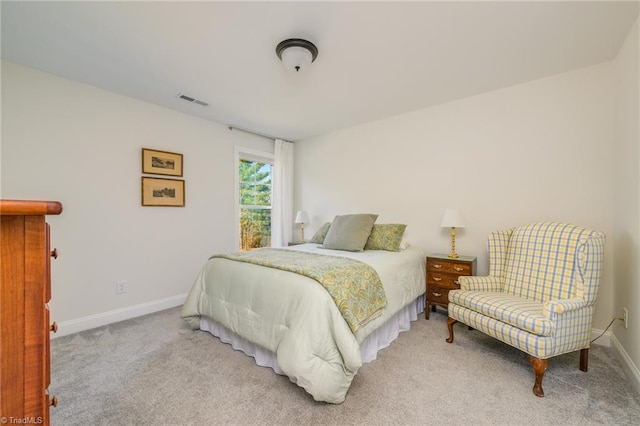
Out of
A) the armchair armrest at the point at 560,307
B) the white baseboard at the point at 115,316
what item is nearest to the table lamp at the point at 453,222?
the armchair armrest at the point at 560,307

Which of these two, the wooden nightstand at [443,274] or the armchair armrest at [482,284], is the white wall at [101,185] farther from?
the armchair armrest at [482,284]

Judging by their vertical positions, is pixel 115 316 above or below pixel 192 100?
below

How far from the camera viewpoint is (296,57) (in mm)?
2010

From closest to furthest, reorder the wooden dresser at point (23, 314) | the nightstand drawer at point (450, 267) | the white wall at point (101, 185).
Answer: the wooden dresser at point (23, 314), the white wall at point (101, 185), the nightstand drawer at point (450, 267)

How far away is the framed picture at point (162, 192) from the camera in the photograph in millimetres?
3041

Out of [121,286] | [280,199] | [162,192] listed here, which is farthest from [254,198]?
[121,286]

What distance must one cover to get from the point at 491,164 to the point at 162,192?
371 cm

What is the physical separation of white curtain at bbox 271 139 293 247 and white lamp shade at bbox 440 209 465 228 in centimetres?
251

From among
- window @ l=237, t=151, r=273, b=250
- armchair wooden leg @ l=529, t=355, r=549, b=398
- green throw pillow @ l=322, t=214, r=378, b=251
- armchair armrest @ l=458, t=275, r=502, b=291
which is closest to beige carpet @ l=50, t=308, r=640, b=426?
armchair wooden leg @ l=529, t=355, r=549, b=398

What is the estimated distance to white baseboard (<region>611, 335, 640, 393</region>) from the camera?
1.68 meters

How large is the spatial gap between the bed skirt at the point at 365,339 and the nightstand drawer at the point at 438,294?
19 cm

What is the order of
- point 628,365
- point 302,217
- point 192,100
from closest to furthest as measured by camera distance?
point 628,365 → point 192,100 → point 302,217

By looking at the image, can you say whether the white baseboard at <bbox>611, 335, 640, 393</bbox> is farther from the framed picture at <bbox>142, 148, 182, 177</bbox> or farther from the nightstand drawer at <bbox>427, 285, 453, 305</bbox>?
the framed picture at <bbox>142, 148, 182, 177</bbox>

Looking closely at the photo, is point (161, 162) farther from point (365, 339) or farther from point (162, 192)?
point (365, 339)
